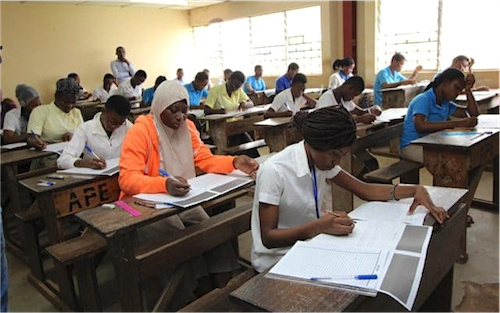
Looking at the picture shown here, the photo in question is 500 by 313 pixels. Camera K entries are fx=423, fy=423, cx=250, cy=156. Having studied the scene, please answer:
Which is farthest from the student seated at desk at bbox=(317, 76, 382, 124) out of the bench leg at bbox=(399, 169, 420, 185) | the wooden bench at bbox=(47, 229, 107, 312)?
the wooden bench at bbox=(47, 229, 107, 312)

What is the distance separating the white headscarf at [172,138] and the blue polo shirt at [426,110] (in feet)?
6.00

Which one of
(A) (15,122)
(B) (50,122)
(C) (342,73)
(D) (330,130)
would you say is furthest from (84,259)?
(C) (342,73)

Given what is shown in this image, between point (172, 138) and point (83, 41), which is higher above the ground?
point (83, 41)

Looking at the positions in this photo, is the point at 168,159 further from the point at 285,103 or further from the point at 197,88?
the point at 197,88

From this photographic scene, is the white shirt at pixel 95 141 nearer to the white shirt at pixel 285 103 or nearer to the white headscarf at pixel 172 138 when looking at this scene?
the white headscarf at pixel 172 138

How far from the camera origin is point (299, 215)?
5.03 feet

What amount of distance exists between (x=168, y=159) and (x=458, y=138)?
1852 millimetres

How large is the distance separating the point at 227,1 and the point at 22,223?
8834 mm

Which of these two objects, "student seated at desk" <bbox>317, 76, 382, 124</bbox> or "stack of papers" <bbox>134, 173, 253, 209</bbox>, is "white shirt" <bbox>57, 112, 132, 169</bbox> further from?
"student seated at desk" <bbox>317, 76, 382, 124</bbox>

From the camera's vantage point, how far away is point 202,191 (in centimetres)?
181

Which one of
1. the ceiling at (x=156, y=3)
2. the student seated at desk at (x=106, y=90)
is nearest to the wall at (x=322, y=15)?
the ceiling at (x=156, y=3)

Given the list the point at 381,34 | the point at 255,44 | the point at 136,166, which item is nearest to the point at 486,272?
the point at 136,166

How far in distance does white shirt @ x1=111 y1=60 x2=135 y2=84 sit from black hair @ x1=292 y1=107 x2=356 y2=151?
9.17 metres

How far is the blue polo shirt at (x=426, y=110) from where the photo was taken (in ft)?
10.3
